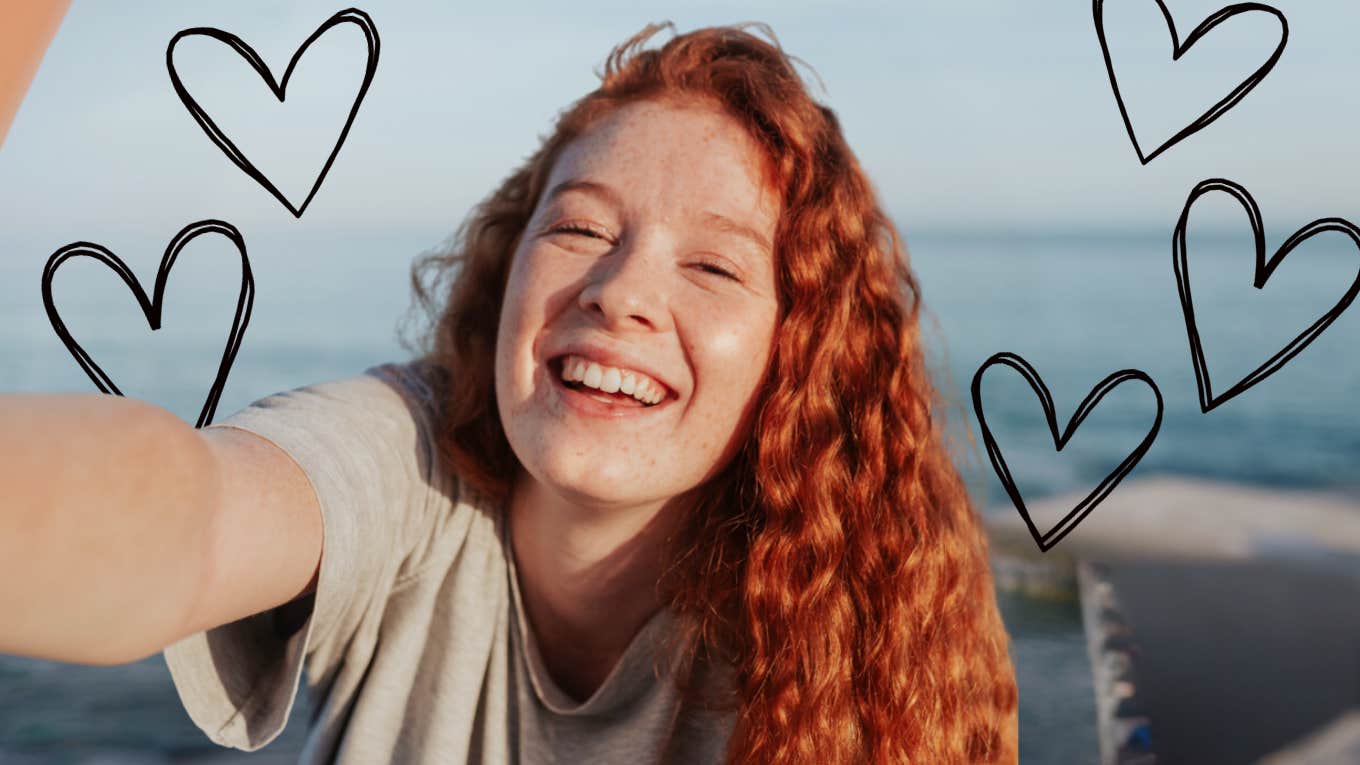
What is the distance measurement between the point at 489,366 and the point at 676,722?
0.93 m

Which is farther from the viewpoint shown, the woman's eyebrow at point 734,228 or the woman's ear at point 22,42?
the woman's eyebrow at point 734,228

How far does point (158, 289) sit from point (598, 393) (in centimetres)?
85

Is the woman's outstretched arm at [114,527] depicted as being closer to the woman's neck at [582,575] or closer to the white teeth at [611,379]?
the white teeth at [611,379]

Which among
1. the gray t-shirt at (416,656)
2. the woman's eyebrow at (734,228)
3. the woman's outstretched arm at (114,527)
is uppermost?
the woman's eyebrow at (734,228)

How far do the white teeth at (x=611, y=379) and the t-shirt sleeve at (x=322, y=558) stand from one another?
16.0 inches

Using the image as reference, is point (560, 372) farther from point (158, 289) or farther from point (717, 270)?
point (158, 289)

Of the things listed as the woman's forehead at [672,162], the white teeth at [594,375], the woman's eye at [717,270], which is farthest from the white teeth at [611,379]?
the woman's forehead at [672,162]

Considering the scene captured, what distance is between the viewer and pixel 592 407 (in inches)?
85.0

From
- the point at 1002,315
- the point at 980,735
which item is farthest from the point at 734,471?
the point at 1002,315

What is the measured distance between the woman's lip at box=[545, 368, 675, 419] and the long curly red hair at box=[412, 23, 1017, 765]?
1.02 feet

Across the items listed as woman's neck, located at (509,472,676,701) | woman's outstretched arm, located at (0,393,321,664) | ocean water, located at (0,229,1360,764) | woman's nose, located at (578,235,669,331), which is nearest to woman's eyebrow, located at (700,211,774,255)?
woman's nose, located at (578,235,669,331)

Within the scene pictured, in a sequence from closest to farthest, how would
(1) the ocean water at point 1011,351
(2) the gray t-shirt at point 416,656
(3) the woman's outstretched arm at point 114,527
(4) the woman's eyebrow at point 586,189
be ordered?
(3) the woman's outstretched arm at point 114,527 < (2) the gray t-shirt at point 416,656 < (4) the woman's eyebrow at point 586,189 < (1) the ocean water at point 1011,351

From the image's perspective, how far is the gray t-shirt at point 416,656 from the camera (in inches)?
81.9

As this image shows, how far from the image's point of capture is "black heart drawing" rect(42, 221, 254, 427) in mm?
2006
